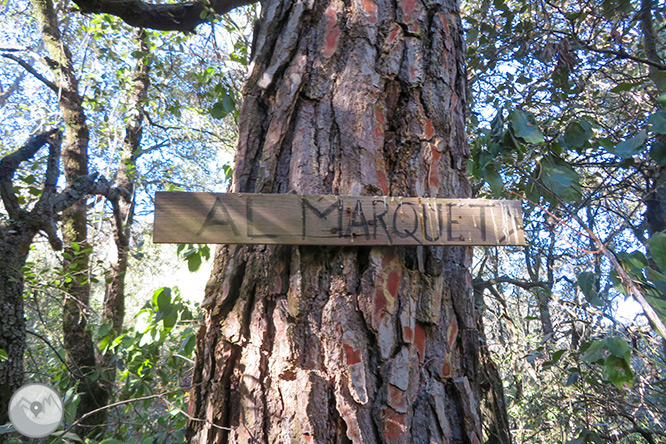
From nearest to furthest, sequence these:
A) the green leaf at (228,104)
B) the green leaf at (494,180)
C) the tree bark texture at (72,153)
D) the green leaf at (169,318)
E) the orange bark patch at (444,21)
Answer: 1. the orange bark patch at (444,21)
2. the green leaf at (494,180)
3. the green leaf at (169,318)
4. the green leaf at (228,104)
5. the tree bark texture at (72,153)

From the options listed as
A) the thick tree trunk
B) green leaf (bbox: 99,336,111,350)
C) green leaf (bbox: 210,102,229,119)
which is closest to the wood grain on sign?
green leaf (bbox: 210,102,229,119)

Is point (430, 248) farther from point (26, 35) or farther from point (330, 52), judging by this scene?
point (26, 35)

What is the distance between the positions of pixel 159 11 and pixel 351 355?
3.05 meters

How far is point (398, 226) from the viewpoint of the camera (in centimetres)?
87

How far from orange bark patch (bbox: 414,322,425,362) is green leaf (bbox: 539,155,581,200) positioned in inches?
34.6

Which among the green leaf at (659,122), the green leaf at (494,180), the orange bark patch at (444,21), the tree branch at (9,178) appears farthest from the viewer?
the tree branch at (9,178)

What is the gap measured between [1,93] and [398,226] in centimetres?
1209

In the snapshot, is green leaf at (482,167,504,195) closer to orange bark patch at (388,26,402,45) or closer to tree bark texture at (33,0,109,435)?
orange bark patch at (388,26,402,45)

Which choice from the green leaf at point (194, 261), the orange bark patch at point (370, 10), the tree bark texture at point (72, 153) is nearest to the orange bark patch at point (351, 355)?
the orange bark patch at point (370, 10)

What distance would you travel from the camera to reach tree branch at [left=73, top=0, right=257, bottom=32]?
2.63 meters

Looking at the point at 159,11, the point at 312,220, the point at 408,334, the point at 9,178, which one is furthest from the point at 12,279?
the point at 408,334

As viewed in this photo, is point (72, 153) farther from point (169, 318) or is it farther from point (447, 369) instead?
point (447, 369)

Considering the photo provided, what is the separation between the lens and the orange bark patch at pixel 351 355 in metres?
0.83

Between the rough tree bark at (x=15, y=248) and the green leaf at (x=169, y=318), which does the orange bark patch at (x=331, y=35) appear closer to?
the green leaf at (x=169, y=318)
